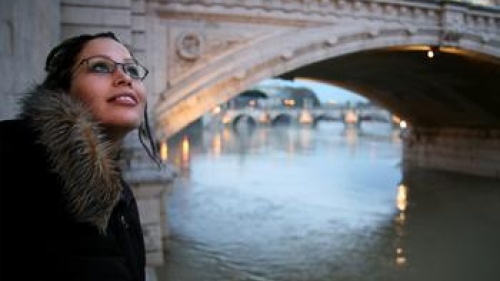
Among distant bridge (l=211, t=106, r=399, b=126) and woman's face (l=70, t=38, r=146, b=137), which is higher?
distant bridge (l=211, t=106, r=399, b=126)

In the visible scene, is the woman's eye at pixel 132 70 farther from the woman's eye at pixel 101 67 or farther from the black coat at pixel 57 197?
the black coat at pixel 57 197

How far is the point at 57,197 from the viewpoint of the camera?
119cm

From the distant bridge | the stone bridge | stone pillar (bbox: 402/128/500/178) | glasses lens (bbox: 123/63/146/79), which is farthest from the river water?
the distant bridge

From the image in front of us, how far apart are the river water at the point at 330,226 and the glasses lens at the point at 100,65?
6.85 metres

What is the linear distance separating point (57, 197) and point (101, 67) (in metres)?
0.42

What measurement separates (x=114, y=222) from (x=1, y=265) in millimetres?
263

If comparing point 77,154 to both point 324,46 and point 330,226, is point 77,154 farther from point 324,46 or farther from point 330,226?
point 330,226

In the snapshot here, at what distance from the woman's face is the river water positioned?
6816 mm

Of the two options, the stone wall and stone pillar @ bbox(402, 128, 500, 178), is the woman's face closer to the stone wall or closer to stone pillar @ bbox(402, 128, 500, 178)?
the stone wall

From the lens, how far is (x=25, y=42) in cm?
417

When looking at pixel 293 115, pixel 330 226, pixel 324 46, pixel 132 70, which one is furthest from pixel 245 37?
pixel 293 115

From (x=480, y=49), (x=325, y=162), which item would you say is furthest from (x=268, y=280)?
(x=325, y=162)

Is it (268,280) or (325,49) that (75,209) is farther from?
(325,49)

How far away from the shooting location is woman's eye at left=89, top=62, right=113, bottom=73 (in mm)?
1455
